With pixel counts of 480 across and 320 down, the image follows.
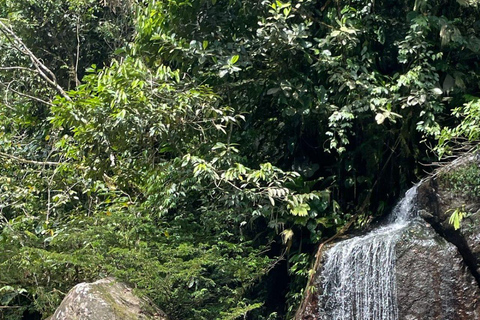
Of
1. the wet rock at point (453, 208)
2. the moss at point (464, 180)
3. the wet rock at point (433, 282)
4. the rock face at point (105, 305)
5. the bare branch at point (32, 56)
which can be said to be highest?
the bare branch at point (32, 56)

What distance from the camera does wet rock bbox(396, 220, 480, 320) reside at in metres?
6.26

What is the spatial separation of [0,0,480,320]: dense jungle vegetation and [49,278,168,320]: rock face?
25cm

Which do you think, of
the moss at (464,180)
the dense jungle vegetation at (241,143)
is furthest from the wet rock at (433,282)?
the dense jungle vegetation at (241,143)

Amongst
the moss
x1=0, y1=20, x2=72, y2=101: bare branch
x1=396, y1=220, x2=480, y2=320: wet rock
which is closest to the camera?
x1=396, y1=220, x2=480, y2=320: wet rock

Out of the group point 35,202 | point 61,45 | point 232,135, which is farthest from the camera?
point 61,45

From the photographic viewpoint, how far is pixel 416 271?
6.46 meters

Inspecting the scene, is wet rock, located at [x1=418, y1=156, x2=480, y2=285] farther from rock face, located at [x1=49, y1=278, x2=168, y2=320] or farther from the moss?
rock face, located at [x1=49, y1=278, x2=168, y2=320]

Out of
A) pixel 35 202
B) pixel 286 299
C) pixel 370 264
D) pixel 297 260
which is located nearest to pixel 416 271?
pixel 370 264

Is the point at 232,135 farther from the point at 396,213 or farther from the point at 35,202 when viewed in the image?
the point at 35,202

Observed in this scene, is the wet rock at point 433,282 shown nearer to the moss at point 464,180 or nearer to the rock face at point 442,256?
the rock face at point 442,256

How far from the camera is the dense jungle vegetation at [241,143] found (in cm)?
707

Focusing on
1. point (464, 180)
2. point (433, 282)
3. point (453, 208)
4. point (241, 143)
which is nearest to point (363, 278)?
point (433, 282)

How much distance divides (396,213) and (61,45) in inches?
277

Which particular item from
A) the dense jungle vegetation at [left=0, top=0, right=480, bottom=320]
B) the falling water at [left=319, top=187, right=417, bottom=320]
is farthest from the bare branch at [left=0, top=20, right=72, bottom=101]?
the falling water at [left=319, top=187, right=417, bottom=320]
